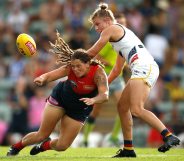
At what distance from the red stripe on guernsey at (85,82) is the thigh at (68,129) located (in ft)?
1.51

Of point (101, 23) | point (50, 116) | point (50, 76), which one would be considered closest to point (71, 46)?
point (101, 23)

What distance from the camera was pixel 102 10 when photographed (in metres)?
11.7

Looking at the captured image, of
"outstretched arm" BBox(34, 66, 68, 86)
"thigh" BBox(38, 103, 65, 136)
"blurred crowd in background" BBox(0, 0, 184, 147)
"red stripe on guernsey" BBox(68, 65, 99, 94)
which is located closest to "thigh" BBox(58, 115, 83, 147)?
"thigh" BBox(38, 103, 65, 136)

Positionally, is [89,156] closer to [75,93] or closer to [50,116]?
[50,116]

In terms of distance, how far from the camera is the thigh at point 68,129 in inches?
452

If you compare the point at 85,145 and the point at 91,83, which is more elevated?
the point at 91,83

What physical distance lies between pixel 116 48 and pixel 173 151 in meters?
2.87

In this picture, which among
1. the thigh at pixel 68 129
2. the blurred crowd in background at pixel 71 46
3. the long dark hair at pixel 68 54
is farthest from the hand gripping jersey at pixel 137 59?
the blurred crowd in background at pixel 71 46

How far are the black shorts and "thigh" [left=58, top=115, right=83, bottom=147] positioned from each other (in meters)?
0.06

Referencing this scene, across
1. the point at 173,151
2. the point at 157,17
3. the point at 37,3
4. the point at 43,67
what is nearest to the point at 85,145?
the point at 173,151

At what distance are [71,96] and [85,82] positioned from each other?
0.32 meters

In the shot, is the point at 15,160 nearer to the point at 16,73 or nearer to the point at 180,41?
the point at 16,73

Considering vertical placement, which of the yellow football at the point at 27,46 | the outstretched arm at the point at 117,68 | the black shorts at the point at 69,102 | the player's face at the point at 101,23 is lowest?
the black shorts at the point at 69,102

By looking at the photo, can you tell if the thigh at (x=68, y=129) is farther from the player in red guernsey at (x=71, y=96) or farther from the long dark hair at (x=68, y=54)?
the long dark hair at (x=68, y=54)
